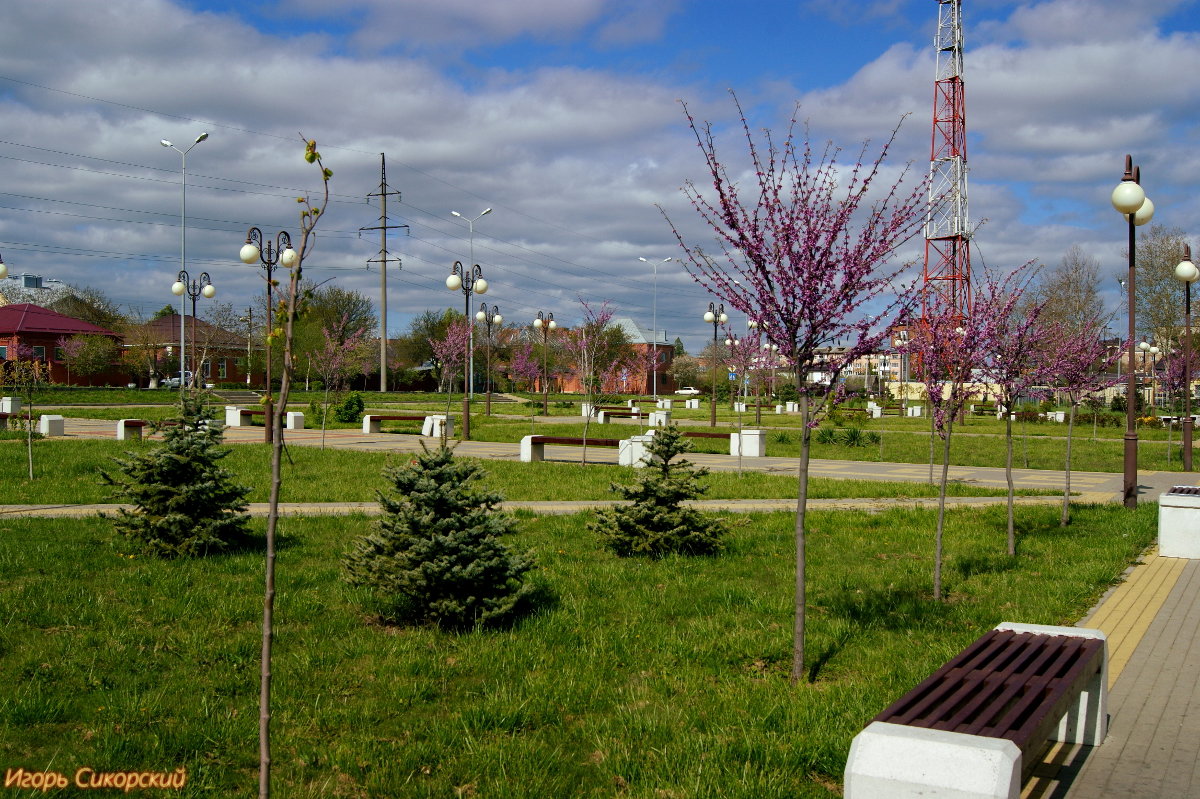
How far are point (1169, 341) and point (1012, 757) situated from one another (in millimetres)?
50001

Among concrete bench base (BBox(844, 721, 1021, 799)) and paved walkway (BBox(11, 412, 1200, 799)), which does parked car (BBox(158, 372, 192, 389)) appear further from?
concrete bench base (BBox(844, 721, 1021, 799))

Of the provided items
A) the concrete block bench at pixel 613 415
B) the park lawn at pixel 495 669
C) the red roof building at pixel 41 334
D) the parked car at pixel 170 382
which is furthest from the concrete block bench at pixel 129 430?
the red roof building at pixel 41 334

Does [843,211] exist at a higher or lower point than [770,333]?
higher

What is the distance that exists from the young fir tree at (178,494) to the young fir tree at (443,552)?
8.09 ft

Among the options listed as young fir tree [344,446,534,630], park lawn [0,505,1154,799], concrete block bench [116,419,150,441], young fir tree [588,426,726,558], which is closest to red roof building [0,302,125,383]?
concrete block bench [116,419,150,441]

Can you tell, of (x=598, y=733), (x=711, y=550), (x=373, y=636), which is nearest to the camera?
(x=598, y=733)

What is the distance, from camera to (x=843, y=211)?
16.7 ft

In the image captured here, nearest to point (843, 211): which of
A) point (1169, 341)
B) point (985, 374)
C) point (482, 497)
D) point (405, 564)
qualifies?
point (482, 497)

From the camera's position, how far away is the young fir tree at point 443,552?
5.87 m

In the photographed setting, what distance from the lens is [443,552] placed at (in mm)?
5906

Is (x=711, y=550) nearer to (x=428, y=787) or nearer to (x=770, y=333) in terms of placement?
(x=770, y=333)

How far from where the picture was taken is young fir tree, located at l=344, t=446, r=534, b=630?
5.87 metres

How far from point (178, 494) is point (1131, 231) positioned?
12.2m

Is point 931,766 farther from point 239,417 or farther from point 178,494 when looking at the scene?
point 239,417
